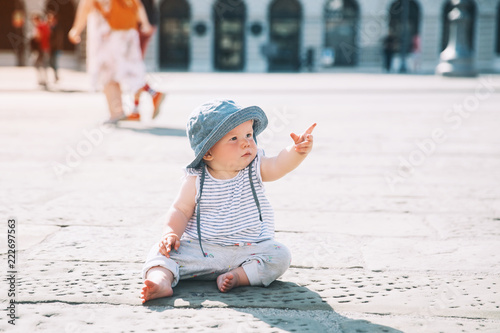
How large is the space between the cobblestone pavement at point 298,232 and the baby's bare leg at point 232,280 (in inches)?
1.2

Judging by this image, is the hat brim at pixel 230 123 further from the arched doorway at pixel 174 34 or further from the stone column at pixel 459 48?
the arched doorway at pixel 174 34

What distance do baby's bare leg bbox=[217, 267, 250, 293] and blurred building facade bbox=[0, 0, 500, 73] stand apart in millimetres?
27209

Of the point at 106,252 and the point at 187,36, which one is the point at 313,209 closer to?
the point at 106,252

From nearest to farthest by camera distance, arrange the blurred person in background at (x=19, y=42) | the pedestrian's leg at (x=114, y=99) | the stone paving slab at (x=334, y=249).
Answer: the stone paving slab at (x=334, y=249) < the pedestrian's leg at (x=114, y=99) < the blurred person in background at (x=19, y=42)

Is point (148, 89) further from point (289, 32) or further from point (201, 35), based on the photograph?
point (289, 32)

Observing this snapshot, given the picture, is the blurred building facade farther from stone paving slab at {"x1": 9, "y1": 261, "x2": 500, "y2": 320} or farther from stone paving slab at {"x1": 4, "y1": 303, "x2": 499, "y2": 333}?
stone paving slab at {"x1": 4, "y1": 303, "x2": 499, "y2": 333}

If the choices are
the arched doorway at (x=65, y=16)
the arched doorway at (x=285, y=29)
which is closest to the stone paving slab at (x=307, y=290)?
the arched doorway at (x=285, y=29)

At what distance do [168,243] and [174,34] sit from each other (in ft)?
96.1

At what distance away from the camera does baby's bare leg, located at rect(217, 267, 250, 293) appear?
222 cm

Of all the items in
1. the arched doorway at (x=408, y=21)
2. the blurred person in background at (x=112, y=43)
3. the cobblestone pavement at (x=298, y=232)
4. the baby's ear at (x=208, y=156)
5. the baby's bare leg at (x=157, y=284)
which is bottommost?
the cobblestone pavement at (x=298, y=232)

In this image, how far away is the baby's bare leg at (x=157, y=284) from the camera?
2074 millimetres

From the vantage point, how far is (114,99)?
7426 mm

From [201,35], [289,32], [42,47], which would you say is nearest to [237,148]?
[42,47]

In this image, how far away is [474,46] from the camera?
30281 mm
